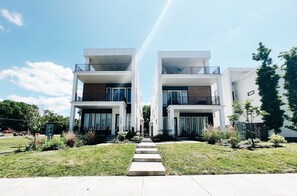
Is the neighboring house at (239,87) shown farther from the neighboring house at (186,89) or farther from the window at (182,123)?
the window at (182,123)

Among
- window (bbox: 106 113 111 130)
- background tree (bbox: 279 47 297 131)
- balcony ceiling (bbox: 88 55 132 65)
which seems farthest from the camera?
window (bbox: 106 113 111 130)

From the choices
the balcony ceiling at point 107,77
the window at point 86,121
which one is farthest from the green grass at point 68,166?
the window at point 86,121

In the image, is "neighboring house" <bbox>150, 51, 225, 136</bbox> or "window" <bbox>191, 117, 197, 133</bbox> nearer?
"neighboring house" <bbox>150, 51, 225, 136</bbox>

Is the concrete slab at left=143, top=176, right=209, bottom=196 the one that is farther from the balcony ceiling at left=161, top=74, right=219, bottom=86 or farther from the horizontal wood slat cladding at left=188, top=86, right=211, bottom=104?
the horizontal wood slat cladding at left=188, top=86, right=211, bottom=104

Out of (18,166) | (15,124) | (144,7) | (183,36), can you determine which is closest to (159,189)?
(18,166)

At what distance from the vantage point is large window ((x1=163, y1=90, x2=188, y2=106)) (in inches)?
843

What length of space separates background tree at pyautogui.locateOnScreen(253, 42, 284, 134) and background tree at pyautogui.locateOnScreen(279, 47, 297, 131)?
1.47 m

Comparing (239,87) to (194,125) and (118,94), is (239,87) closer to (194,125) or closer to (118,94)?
(194,125)

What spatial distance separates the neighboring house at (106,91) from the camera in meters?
18.4

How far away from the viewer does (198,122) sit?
2147 centimetres

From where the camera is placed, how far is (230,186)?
479 centimetres

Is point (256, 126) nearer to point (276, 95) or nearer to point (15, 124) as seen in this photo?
point (276, 95)

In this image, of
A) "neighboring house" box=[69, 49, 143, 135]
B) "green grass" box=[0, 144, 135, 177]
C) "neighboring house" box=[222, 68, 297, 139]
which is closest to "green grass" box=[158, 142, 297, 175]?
"green grass" box=[0, 144, 135, 177]

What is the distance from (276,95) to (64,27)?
20.8 metres
